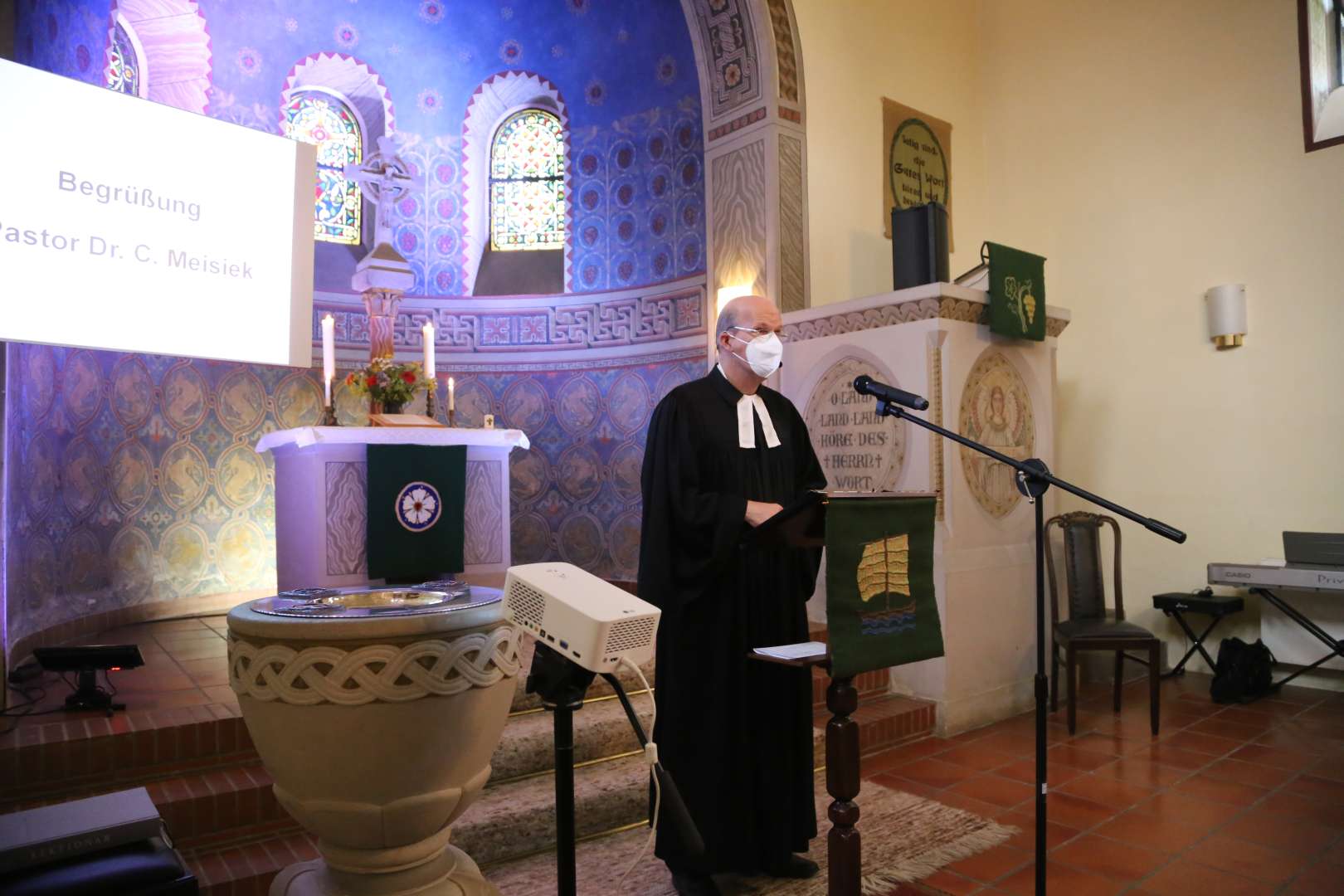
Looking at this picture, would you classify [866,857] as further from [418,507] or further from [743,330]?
[418,507]

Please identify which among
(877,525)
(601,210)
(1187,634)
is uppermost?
(601,210)

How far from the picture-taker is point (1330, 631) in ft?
17.8

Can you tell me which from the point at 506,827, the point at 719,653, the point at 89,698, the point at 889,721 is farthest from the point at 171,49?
the point at 889,721

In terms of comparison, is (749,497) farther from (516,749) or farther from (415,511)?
(415,511)

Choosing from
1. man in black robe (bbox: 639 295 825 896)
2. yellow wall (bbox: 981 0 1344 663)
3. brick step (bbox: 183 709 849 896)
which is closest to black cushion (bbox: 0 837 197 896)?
brick step (bbox: 183 709 849 896)

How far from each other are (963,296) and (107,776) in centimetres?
437

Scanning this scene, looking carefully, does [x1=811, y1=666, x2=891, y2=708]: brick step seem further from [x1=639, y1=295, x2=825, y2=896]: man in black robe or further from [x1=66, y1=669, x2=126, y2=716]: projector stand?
[x1=66, y1=669, x2=126, y2=716]: projector stand

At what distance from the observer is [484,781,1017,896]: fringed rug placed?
2932 mm

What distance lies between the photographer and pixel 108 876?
1903 mm

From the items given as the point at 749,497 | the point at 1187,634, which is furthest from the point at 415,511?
the point at 1187,634

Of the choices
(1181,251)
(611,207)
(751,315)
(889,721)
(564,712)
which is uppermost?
(611,207)

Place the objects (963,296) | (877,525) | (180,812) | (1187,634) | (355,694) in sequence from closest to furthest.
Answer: (355,694) → (877,525) → (180,812) → (963,296) → (1187,634)

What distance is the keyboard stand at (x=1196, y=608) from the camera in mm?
5453

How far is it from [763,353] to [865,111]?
425 cm
